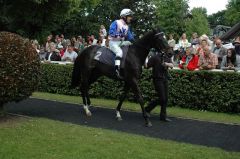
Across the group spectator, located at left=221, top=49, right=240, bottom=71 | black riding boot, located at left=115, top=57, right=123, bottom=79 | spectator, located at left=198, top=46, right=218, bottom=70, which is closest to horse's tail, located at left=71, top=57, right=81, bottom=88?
black riding boot, located at left=115, top=57, right=123, bottom=79

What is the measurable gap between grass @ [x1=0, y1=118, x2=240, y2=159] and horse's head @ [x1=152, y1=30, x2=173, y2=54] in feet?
8.59

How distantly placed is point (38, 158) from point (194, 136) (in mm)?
3648

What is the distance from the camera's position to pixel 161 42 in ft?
35.4

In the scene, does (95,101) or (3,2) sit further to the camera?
(3,2)

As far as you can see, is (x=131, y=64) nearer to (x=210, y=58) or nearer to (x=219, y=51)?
(x=210, y=58)

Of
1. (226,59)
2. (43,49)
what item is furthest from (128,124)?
(43,49)

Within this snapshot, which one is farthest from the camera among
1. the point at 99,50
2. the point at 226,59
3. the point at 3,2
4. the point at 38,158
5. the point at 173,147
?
the point at 3,2

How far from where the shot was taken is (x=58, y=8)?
25.6m

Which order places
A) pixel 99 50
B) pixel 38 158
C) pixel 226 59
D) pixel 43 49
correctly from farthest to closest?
pixel 43 49 < pixel 226 59 < pixel 99 50 < pixel 38 158

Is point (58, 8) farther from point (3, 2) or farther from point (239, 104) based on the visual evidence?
point (239, 104)

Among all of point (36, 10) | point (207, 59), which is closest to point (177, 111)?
point (207, 59)

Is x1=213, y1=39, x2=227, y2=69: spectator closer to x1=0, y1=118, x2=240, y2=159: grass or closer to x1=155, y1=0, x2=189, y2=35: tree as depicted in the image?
x1=0, y1=118, x2=240, y2=159: grass

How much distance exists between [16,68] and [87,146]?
11.1ft

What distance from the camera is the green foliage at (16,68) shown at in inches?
406
